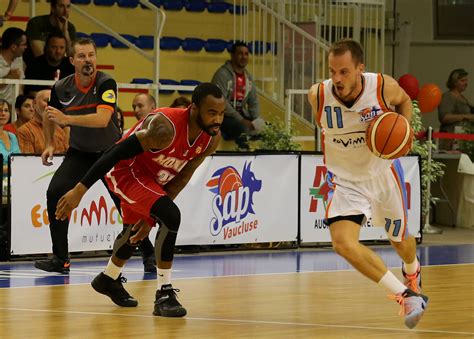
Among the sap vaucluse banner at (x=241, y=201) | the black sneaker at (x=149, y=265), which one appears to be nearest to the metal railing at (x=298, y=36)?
the sap vaucluse banner at (x=241, y=201)

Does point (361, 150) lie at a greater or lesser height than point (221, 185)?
greater

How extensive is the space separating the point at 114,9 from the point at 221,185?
19.6ft

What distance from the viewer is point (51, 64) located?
15109 millimetres

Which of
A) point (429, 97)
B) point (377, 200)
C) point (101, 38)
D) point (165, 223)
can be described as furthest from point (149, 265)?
point (429, 97)

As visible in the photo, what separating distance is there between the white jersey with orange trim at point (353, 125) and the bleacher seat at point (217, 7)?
1092 centimetres

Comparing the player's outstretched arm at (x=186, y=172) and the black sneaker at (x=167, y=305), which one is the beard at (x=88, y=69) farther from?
the black sneaker at (x=167, y=305)

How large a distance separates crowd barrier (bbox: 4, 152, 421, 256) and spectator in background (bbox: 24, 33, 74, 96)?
2.52m

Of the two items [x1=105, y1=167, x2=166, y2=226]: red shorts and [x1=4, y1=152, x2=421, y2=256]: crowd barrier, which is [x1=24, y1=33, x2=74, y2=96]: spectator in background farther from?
[x1=105, y1=167, x2=166, y2=226]: red shorts

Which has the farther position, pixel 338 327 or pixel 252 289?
pixel 252 289

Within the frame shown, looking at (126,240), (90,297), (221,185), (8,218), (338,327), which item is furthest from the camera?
(221,185)

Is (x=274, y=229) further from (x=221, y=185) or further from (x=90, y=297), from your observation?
(x=90, y=297)

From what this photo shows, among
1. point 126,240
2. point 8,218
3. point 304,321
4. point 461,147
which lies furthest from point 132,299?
point 461,147

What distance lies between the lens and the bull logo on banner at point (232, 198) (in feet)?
45.0

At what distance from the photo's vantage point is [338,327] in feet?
27.7
